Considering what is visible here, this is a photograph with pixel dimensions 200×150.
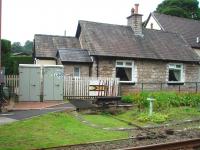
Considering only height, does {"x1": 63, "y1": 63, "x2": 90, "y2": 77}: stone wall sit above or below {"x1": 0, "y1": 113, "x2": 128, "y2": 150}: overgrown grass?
above

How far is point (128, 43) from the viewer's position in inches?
1125

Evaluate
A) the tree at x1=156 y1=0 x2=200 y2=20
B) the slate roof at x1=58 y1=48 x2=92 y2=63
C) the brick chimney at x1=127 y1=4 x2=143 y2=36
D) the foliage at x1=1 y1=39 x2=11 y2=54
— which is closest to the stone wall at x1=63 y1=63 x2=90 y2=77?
the slate roof at x1=58 y1=48 x2=92 y2=63

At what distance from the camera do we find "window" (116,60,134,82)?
88.2 ft

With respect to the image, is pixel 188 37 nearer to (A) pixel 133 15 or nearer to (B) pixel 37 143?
(A) pixel 133 15

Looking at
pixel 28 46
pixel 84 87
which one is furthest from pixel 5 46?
pixel 28 46

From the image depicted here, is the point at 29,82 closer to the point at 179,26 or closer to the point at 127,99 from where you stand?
the point at 127,99

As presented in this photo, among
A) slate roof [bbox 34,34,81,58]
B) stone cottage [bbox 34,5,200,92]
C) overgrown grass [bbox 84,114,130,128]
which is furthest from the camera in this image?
slate roof [bbox 34,34,81,58]

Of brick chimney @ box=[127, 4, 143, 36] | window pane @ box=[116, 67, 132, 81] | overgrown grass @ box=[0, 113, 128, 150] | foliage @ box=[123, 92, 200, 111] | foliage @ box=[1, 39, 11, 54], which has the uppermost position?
brick chimney @ box=[127, 4, 143, 36]

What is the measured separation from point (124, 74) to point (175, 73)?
5340 millimetres

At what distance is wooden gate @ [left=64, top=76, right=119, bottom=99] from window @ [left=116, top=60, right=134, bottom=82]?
13.0 feet

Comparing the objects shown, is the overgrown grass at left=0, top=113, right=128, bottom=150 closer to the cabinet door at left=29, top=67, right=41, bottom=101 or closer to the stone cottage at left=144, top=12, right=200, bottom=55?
the cabinet door at left=29, top=67, right=41, bottom=101

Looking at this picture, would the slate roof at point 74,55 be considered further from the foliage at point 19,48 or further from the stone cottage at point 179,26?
the foliage at point 19,48

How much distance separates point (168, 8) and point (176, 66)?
3190cm

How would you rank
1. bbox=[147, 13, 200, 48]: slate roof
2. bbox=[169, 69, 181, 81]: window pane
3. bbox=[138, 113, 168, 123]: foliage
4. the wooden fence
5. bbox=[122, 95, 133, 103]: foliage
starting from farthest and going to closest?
bbox=[147, 13, 200, 48]: slate roof
bbox=[169, 69, 181, 81]: window pane
the wooden fence
bbox=[122, 95, 133, 103]: foliage
bbox=[138, 113, 168, 123]: foliage
